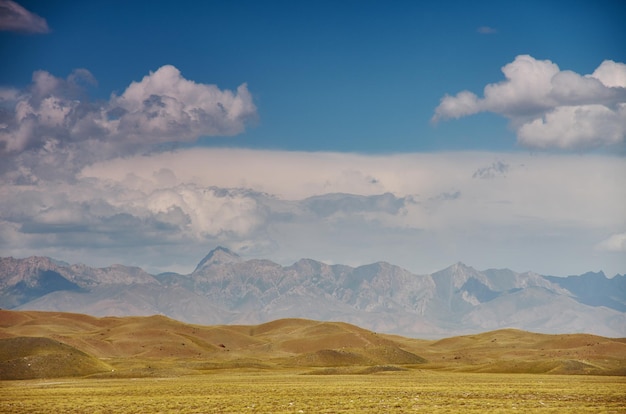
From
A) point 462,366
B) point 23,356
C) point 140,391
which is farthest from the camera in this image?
point 462,366

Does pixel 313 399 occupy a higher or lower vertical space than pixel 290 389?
lower

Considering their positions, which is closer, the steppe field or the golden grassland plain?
the golden grassland plain

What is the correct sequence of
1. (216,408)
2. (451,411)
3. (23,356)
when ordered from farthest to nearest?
(23,356)
(216,408)
(451,411)


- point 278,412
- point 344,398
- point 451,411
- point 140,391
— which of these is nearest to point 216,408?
point 278,412

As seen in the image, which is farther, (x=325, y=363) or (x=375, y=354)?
(x=375, y=354)

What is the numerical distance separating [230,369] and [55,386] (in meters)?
56.6

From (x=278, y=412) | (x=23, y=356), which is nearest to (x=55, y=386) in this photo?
(x=23, y=356)

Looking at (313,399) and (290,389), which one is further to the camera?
(290,389)

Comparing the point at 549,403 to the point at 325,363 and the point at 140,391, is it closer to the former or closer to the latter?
the point at 140,391

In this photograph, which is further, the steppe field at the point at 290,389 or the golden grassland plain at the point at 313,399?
the steppe field at the point at 290,389

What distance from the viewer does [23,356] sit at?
159m

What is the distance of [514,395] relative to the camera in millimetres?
84125

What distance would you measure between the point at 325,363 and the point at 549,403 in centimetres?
10867

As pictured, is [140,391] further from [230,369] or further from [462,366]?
[462,366]
